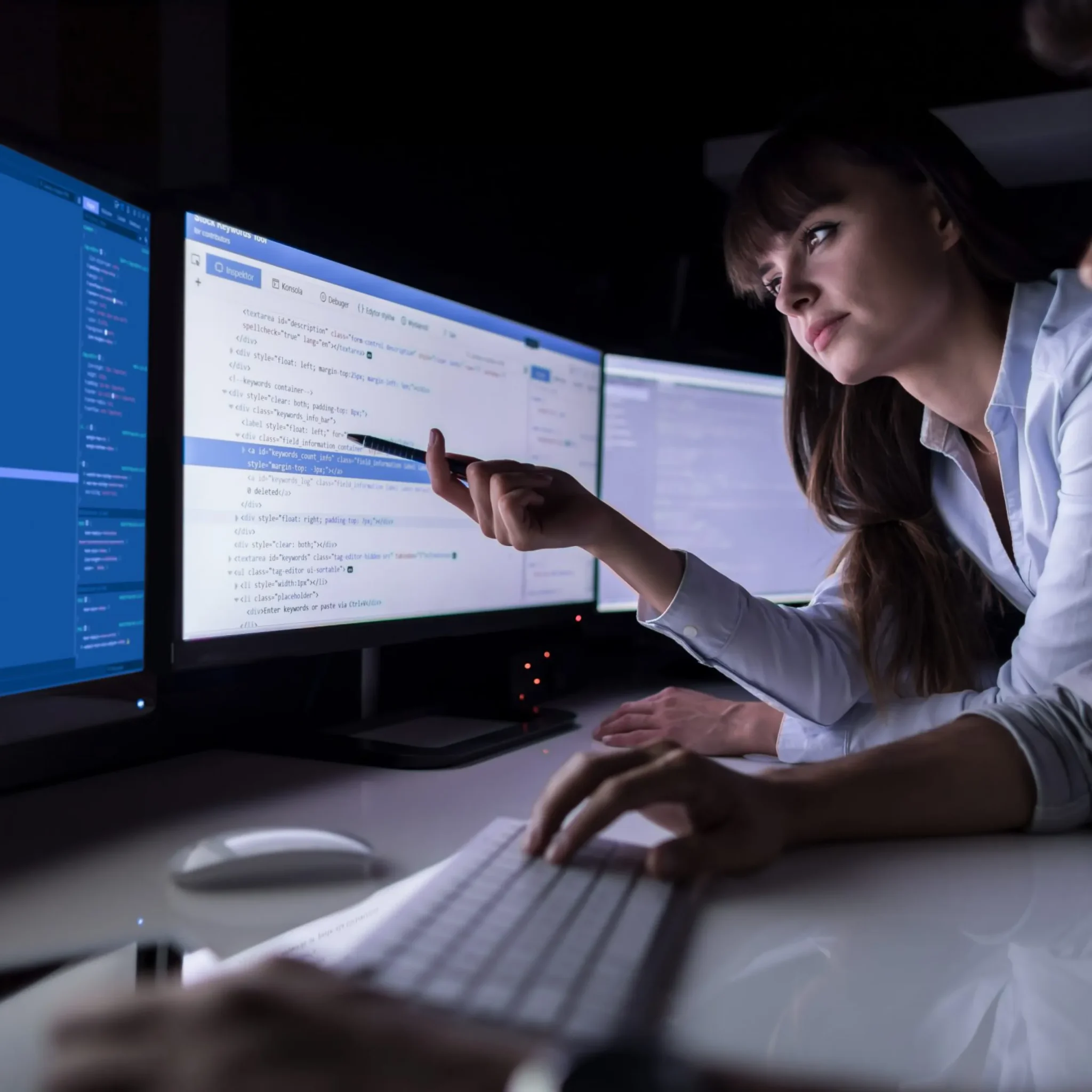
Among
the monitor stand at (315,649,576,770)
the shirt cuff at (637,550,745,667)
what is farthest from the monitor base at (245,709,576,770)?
the shirt cuff at (637,550,745,667)

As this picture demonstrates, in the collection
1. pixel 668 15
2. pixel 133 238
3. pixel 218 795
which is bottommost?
pixel 218 795

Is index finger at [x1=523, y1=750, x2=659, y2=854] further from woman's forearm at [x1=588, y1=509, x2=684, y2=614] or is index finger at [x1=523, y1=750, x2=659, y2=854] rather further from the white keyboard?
woman's forearm at [x1=588, y1=509, x2=684, y2=614]

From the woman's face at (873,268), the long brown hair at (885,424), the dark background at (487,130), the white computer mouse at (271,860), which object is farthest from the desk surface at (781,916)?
the woman's face at (873,268)

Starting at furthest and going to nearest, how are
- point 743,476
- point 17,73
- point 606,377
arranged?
point 743,476
point 606,377
point 17,73

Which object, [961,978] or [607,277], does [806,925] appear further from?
[607,277]

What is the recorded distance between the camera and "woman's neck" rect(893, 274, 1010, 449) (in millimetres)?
1052

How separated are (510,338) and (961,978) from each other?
0.79 metres

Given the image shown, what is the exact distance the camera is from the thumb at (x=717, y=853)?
1.55ft

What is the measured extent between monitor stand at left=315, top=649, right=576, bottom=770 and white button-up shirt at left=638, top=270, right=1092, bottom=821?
0.18 metres

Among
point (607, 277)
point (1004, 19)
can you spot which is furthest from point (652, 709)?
point (1004, 19)

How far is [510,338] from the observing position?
1017mm

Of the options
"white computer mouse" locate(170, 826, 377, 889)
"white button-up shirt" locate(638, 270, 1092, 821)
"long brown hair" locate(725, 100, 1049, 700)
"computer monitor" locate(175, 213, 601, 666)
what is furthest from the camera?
"long brown hair" locate(725, 100, 1049, 700)

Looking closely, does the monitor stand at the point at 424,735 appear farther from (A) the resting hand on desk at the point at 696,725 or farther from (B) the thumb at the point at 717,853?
(B) the thumb at the point at 717,853

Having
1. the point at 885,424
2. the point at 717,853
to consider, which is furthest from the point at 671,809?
the point at 885,424
